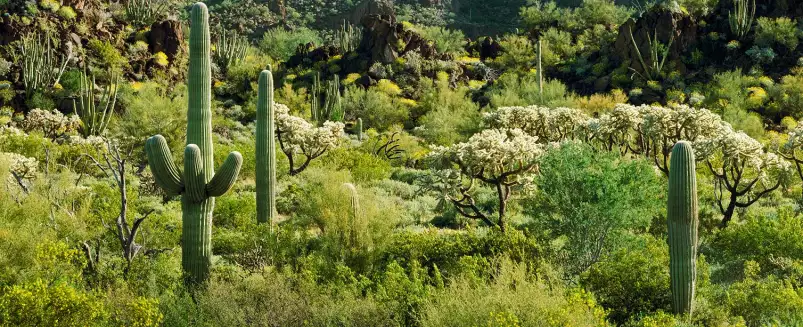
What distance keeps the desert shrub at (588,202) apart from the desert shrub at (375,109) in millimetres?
21730

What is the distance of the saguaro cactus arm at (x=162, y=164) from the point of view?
9430 millimetres

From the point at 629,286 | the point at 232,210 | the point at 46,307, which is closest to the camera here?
the point at 46,307

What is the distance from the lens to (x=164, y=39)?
34.9m

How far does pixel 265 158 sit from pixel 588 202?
5.58 m

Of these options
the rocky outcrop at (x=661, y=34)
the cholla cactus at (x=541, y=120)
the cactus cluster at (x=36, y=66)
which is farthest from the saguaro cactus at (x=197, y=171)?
the rocky outcrop at (x=661, y=34)

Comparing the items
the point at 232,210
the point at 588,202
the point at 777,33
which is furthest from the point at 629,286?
the point at 777,33

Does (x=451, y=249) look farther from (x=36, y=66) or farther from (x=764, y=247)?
(x=36, y=66)

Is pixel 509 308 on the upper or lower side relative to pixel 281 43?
lower

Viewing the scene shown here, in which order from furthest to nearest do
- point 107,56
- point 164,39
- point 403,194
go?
point 164,39 → point 107,56 → point 403,194

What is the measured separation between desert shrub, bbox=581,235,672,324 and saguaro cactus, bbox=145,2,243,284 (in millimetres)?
4972

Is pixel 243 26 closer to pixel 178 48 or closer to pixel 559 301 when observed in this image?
pixel 178 48

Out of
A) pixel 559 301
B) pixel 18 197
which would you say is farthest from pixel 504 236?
pixel 18 197

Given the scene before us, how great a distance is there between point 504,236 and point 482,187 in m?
8.97

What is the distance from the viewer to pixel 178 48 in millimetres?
35062
